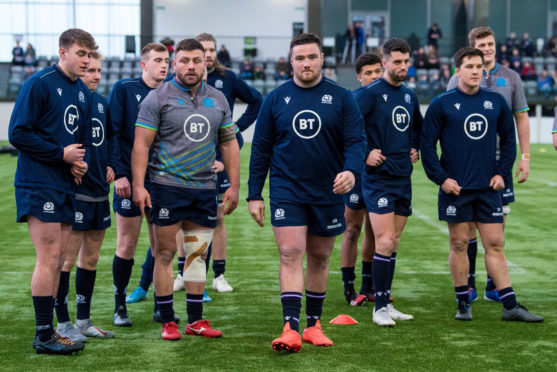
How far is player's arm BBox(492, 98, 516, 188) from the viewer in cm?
607

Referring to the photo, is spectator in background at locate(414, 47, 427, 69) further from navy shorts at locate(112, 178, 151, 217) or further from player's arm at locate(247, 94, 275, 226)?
→ player's arm at locate(247, 94, 275, 226)

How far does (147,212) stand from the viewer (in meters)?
5.98

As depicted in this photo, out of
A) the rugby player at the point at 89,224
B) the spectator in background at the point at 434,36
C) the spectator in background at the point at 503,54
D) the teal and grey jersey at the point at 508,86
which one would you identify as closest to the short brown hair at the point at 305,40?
the rugby player at the point at 89,224

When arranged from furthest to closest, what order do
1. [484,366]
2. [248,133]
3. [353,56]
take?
[353,56] → [248,133] → [484,366]

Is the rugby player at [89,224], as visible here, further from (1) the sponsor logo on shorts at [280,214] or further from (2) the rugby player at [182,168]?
(1) the sponsor logo on shorts at [280,214]

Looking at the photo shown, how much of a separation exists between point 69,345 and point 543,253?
593cm

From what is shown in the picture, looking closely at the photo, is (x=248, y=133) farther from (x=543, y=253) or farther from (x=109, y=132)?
(x=109, y=132)

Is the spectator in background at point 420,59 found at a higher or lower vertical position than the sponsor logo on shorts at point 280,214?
higher

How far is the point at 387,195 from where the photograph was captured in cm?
608

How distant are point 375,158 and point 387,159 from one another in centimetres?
11

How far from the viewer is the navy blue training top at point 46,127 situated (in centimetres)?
482

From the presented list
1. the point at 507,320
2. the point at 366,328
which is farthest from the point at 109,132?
the point at 507,320

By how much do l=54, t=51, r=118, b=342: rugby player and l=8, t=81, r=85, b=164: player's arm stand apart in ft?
1.77

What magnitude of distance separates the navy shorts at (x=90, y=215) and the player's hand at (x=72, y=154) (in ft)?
1.75
